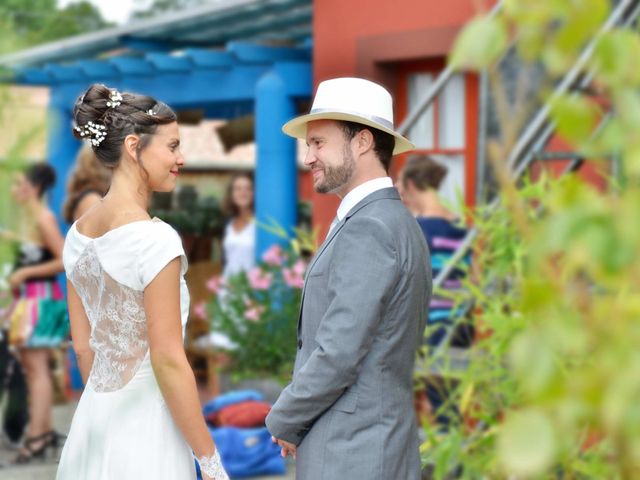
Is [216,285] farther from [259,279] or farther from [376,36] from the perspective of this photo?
[376,36]

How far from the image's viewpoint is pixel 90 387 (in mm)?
3125

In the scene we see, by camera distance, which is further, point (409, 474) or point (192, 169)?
point (192, 169)

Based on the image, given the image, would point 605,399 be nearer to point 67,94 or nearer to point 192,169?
point 67,94

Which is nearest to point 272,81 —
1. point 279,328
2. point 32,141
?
point 279,328

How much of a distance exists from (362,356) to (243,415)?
411cm

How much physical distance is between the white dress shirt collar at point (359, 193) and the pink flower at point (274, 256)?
5155mm

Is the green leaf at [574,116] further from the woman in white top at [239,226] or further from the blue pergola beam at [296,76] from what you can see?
A: the woman in white top at [239,226]

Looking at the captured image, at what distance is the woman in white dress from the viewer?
288 centimetres

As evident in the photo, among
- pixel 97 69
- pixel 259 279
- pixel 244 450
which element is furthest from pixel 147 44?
pixel 244 450

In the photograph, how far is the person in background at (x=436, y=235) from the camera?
569 cm

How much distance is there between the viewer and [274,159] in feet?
28.3

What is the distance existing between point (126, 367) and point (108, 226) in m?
0.38

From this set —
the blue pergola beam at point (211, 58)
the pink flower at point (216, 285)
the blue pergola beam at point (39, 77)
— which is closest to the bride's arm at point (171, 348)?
the pink flower at point (216, 285)

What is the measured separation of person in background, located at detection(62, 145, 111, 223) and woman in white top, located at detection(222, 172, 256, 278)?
241 centimetres
